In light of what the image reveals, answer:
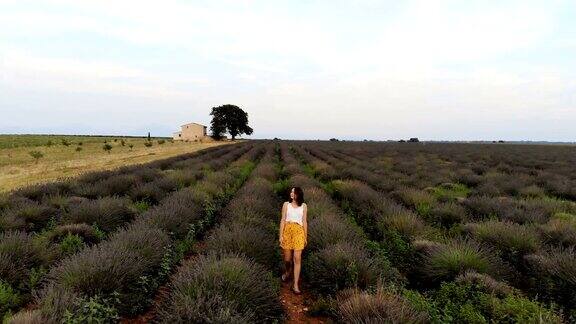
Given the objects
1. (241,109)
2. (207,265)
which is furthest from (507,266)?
(241,109)

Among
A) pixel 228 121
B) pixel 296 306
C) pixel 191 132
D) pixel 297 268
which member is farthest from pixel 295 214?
pixel 191 132

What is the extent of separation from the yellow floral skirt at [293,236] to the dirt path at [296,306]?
62cm

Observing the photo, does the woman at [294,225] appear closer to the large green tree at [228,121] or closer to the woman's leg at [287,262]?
the woman's leg at [287,262]

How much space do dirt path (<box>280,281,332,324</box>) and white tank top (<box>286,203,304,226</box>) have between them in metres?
0.98

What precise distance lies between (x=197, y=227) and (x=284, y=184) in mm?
5941

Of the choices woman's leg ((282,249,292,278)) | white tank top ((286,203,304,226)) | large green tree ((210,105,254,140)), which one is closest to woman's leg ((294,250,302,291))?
woman's leg ((282,249,292,278))

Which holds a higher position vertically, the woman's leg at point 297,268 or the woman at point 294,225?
the woman at point 294,225

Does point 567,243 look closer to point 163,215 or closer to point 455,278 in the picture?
point 455,278

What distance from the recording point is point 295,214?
19.3 feet

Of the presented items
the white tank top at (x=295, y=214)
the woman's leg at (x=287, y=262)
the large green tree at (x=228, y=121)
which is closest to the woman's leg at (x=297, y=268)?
the woman's leg at (x=287, y=262)

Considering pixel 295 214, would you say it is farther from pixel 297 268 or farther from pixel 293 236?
pixel 297 268

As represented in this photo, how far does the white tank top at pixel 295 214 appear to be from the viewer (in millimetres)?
5879

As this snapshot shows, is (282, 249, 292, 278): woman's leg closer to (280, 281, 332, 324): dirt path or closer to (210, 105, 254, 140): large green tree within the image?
(280, 281, 332, 324): dirt path

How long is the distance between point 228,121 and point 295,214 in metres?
83.2
